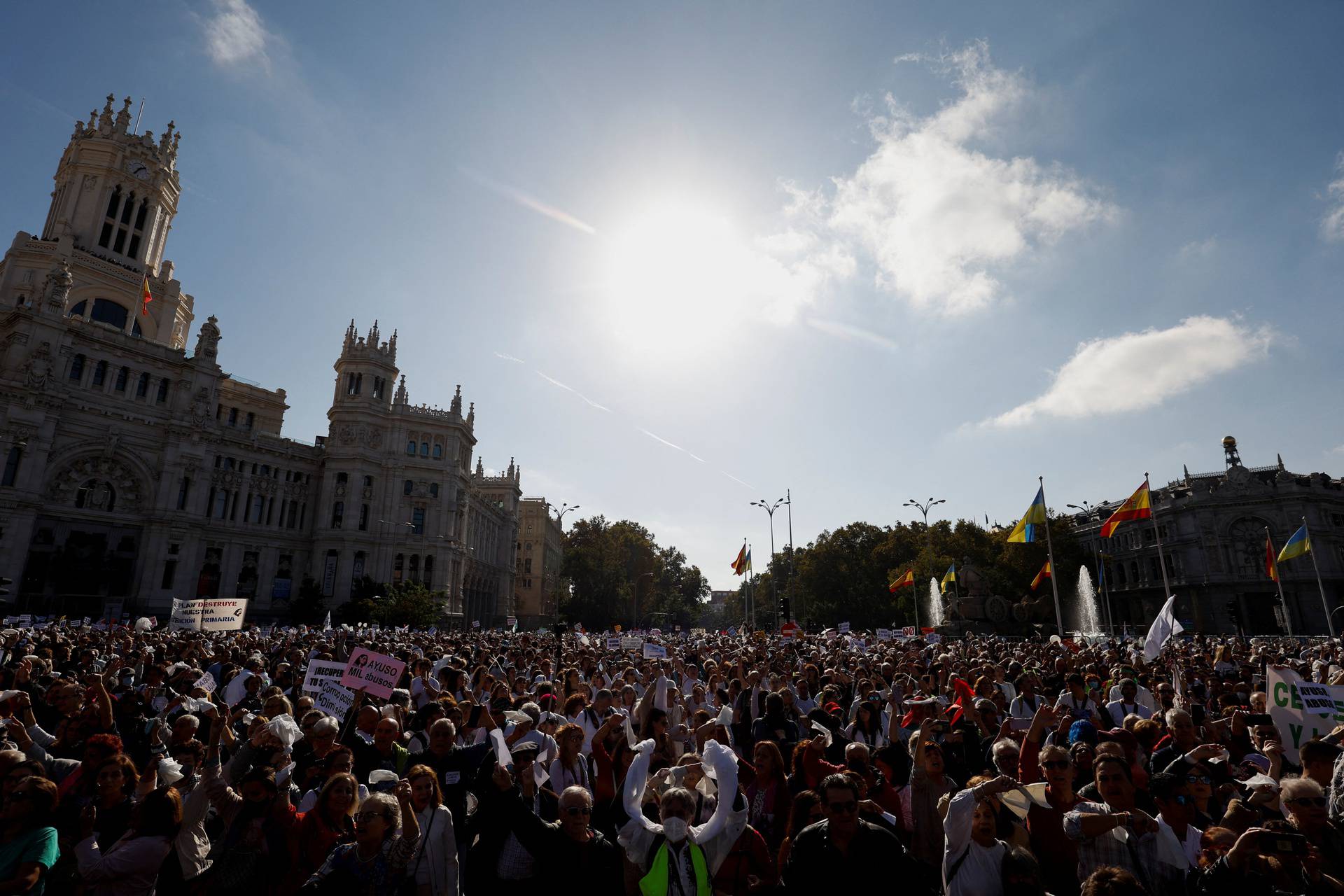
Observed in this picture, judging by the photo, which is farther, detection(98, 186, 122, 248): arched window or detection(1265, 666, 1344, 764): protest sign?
detection(98, 186, 122, 248): arched window

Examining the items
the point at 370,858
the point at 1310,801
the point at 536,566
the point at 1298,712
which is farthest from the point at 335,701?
the point at 536,566

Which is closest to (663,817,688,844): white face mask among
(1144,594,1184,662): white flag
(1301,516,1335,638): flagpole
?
(1144,594,1184,662): white flag

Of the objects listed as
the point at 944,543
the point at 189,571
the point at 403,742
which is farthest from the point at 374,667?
the point at 944,543

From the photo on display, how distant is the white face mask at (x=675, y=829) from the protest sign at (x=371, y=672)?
4.81m

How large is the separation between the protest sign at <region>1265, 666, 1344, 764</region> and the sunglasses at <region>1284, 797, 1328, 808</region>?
13.1ft

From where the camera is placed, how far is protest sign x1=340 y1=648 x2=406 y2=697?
25.8 feet

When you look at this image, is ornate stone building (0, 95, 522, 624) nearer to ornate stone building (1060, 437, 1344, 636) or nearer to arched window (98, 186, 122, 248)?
arched window (98, 186, 122, 248)

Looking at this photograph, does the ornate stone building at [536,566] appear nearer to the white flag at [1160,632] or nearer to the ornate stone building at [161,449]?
the ornate stone building at [161,449]

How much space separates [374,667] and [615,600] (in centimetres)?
8013

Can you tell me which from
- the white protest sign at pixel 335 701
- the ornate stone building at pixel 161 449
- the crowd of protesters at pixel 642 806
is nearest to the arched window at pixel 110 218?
the ornate stone building at pixel 161 449

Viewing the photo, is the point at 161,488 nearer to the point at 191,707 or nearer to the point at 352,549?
the point at 352,549

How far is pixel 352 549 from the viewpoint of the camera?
61594mm

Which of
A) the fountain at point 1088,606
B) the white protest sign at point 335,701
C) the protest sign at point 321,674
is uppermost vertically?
the fountain at point 1088,606

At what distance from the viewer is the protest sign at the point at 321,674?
26.3ft
